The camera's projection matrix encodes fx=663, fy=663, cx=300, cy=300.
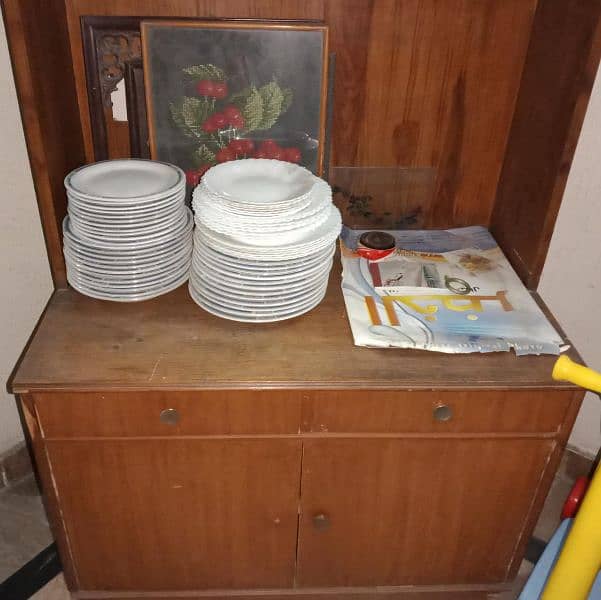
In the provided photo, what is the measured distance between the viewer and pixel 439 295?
1251mm

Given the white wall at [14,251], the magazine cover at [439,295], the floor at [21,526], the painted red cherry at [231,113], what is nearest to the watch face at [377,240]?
the magazine cover at [439,295]

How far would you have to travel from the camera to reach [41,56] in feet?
3.57

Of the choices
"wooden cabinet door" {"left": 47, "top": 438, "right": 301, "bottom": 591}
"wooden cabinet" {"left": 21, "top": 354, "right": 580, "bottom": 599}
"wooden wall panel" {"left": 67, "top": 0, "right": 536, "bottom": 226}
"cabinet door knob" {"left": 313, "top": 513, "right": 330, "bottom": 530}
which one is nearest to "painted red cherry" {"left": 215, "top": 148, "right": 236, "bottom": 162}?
"wooden wall panel" {"left": 67, "top": 0, "right": 536, "bottom": 226}

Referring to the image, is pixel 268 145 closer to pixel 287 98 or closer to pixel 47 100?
pixel 287 98

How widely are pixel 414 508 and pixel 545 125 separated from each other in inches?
29.7

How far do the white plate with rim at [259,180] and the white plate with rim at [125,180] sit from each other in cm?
8

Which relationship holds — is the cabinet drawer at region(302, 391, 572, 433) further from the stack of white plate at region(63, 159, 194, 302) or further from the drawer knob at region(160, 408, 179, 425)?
the stack of white plate at region(63, 159, 194, 302)

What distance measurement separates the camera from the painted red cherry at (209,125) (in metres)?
1.30

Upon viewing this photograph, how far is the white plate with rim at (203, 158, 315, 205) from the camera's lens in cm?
116

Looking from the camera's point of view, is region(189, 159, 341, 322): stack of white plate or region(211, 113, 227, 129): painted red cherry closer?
region(189, 159, 341, 322): stack of white plate

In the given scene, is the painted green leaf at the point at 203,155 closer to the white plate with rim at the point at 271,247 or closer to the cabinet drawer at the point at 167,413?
the white plate with rim at the point at 271,247

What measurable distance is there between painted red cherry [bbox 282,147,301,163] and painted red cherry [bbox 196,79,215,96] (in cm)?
18

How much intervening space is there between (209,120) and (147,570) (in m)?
0.90

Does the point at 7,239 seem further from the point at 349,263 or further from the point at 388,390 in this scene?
the point at 388,390
